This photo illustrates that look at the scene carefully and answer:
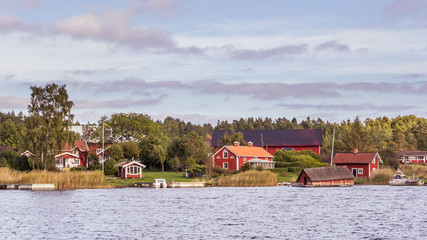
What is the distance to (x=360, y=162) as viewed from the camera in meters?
106

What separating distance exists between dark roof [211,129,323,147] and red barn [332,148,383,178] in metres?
30.0

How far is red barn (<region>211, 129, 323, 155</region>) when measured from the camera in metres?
139

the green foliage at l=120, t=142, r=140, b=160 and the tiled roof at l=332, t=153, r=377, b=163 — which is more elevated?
the green foliage at l=120, t=142, r=140, b=160

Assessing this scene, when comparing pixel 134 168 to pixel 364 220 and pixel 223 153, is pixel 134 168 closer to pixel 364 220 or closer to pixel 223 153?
pixel 223 153

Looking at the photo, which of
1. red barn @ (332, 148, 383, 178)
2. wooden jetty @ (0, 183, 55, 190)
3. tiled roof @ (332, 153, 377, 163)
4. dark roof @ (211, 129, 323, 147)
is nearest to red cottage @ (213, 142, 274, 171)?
tiled roof @ (332, 153, 377, 163)

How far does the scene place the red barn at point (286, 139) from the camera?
139 m

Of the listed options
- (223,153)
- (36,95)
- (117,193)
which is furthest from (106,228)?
(223,153)

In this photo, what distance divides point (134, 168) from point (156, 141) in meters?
17.2

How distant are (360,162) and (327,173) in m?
12.1

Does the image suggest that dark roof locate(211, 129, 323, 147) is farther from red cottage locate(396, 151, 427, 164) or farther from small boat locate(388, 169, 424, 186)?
red cottage locate(396, 151, 427, 164)

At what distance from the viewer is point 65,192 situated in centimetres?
7706

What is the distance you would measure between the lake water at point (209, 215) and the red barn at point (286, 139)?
61.8 meters

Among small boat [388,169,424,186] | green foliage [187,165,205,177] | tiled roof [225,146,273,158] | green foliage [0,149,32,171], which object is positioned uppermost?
tiled roof [225,146,273,158]

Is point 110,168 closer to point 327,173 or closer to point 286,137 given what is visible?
point 327,173
